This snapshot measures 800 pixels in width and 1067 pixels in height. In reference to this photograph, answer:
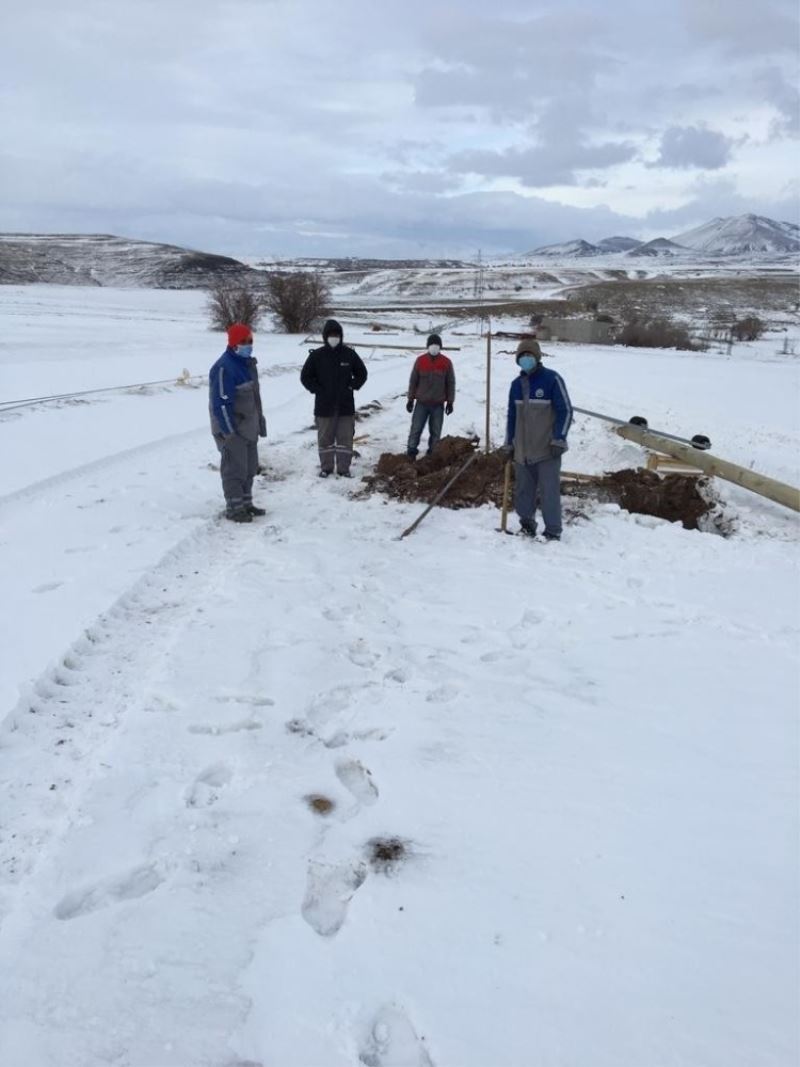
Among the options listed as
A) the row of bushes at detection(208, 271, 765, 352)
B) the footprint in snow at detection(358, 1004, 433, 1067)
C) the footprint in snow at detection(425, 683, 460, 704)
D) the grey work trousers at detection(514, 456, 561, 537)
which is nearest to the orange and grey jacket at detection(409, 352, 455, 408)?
the grey work trousers at detection(514, 456, 561, 537)

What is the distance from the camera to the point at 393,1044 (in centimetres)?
223

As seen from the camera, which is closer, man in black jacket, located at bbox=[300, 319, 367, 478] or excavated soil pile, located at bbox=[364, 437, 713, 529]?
excavated soil pile, located at bbox=[364, 437, 713, 529]

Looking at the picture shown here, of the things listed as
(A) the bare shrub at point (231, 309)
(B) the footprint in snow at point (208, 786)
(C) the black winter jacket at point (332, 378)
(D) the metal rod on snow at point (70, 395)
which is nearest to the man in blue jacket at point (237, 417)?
(C) the black winter jacket at point (332, 378)

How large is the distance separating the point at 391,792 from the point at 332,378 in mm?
5579

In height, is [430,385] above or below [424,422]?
above

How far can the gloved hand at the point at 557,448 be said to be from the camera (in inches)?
245

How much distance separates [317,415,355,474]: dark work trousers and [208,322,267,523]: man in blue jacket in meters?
1.45

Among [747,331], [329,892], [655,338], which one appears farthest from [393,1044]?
[747,331]

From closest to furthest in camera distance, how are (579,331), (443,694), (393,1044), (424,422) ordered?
(393,1044) → (443,694) → (424,422) → (579,331)

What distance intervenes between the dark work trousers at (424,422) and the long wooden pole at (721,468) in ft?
9.07

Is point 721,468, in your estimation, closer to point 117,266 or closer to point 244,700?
point 244,700

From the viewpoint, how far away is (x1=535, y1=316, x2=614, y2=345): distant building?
35.2 metres

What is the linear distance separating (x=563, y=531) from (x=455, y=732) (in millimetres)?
3528

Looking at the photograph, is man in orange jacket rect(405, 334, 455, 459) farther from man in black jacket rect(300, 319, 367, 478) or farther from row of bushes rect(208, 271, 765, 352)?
row of bushes rect(208, 271, 765, 352)
